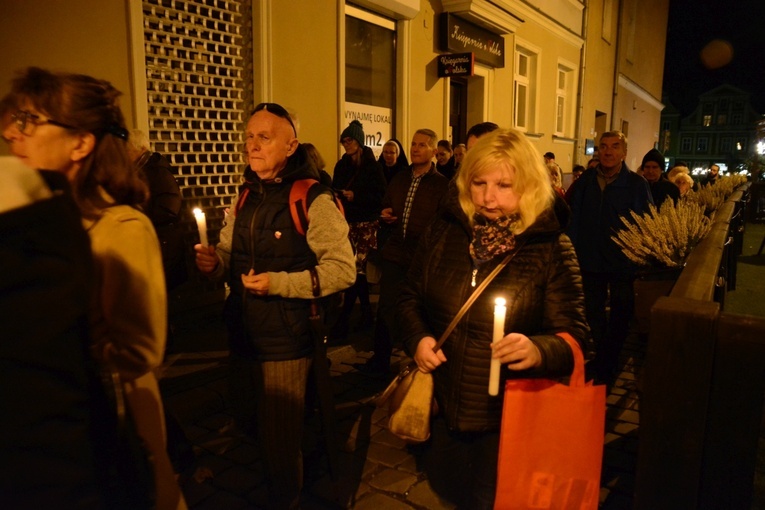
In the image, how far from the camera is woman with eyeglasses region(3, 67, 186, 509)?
4.71 feet

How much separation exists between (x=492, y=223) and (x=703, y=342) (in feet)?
2.78

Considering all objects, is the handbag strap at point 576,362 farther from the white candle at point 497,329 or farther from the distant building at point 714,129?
the distant building at point 714,129

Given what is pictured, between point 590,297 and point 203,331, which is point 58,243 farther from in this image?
point 203,331

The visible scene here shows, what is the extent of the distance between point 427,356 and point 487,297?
0.30 m

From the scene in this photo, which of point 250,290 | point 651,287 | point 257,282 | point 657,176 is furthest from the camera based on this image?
point 657,176

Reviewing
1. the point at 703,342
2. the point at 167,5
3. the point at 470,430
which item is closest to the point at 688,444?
the point at 703,342

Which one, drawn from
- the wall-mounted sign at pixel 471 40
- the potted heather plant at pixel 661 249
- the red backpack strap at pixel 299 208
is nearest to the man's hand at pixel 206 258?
the red backpack strap at pixel 299 208

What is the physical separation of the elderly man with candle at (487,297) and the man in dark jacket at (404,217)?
223 centimetres

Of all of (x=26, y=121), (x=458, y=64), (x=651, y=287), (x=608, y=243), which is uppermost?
(x=458, y=64)

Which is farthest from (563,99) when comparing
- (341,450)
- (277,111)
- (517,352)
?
(517,352)

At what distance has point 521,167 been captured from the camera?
217cm

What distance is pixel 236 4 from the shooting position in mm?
7023

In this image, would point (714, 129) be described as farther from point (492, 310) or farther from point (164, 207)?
point (492, 310)

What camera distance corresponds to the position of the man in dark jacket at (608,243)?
15.9 ft
